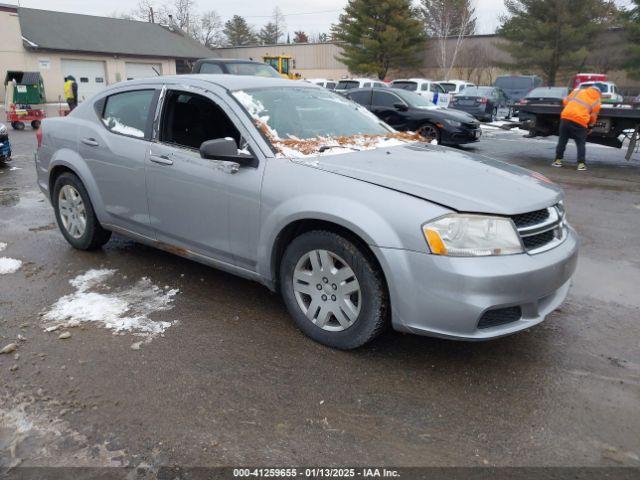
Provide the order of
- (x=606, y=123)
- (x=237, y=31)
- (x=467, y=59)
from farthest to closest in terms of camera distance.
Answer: (x=237, y=31), (x=467, y=59), (x=606, y=123)

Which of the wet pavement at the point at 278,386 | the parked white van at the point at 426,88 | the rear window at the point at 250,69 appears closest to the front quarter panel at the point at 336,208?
the wet pavement at the point at 278,386

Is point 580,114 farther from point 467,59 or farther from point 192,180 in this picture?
point 467,59

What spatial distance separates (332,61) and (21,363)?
5355 centimetres

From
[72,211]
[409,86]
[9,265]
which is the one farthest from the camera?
[409,86]

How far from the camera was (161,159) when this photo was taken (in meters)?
4.05

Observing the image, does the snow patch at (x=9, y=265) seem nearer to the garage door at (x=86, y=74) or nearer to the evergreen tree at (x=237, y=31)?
the garage door at (x=86, y=74)

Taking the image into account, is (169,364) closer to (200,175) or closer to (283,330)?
(283,330)

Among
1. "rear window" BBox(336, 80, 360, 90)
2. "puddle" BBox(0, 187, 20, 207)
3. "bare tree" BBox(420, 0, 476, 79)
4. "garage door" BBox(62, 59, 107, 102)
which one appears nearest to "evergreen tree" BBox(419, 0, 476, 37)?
"bare tree" BBox(420, 0, 476, 79)

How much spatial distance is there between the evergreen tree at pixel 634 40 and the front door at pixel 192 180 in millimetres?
37110

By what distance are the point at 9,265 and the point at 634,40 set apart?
131 ft

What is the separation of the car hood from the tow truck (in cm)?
830

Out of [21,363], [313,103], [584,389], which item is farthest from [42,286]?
[584,389]

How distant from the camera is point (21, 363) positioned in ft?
10.5

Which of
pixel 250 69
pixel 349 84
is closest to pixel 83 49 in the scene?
pixel 349 84
